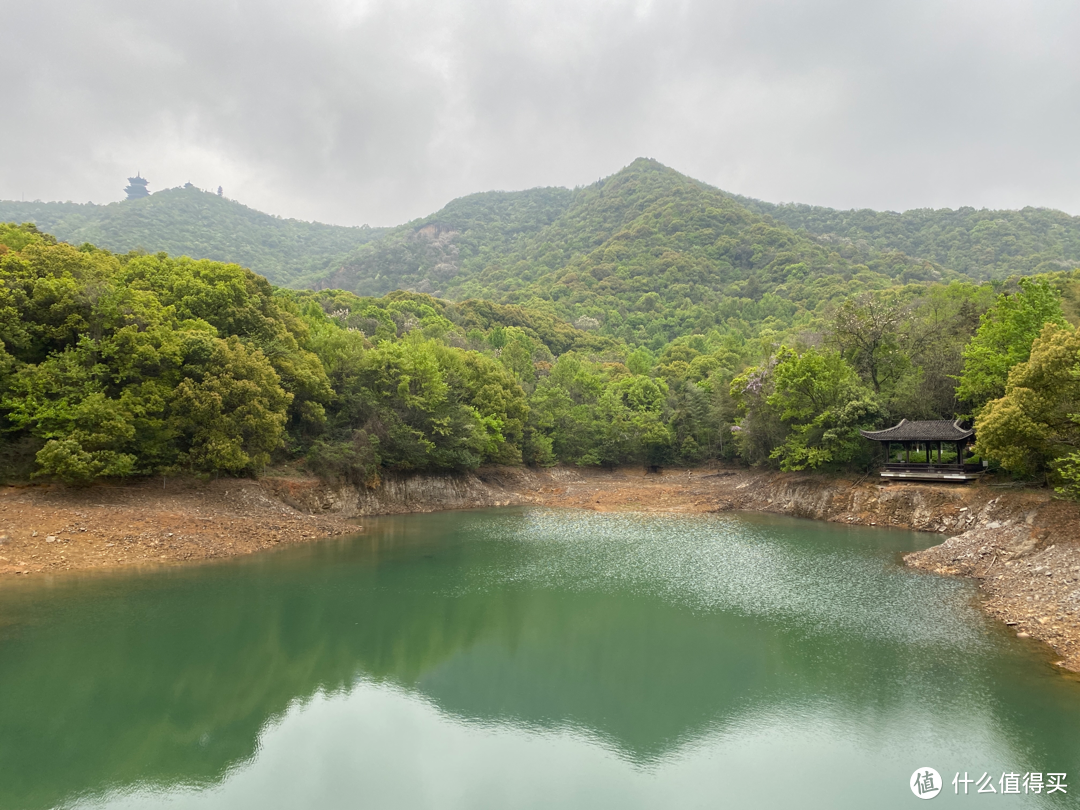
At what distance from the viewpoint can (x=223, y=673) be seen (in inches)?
474

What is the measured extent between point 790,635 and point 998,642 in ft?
14.1

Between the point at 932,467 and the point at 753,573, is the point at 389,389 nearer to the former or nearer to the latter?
the point at 753,573

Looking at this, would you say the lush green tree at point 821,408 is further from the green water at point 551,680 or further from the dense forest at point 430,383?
the green water at point 551,680

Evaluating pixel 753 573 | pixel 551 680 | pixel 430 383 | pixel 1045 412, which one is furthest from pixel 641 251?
pixel 551 680

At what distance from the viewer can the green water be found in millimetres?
8406

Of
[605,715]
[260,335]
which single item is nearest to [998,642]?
[605,715]

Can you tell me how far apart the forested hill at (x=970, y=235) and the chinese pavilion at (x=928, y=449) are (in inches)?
2520

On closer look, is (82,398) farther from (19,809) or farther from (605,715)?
(605,715)

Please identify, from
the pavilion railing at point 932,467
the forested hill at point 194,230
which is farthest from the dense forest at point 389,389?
the forested hill at point 194,230

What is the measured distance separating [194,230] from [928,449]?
121679 mm

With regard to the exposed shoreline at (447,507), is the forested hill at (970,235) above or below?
above

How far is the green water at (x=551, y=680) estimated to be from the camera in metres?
8.41

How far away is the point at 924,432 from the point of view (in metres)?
28.1

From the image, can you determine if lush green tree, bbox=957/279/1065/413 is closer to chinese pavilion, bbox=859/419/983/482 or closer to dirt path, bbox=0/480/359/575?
chinese pavilion, bbox=859/419/983/482
